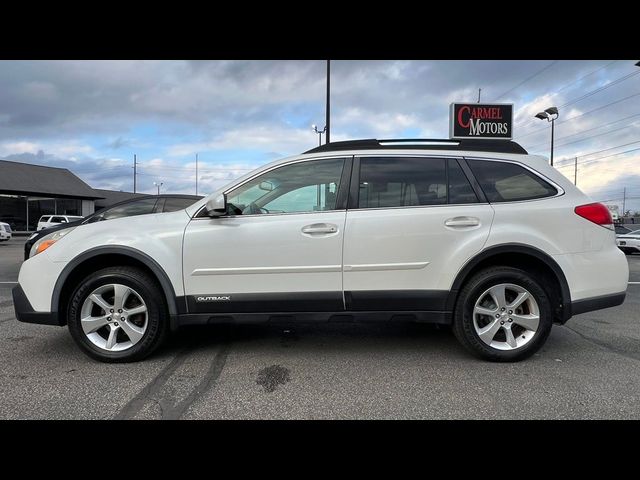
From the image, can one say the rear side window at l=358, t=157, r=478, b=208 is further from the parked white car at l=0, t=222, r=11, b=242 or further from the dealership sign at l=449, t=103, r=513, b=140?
the parked white car at l=0, t=222, r=11, b=242

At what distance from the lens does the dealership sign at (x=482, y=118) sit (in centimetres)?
2011

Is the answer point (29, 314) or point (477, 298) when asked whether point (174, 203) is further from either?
point (477, 298)

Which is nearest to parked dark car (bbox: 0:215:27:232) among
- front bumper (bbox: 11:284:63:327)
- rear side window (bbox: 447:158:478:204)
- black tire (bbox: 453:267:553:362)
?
front bumper (bbox: 11:284:63:327)

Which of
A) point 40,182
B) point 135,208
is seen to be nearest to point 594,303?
point 135,208

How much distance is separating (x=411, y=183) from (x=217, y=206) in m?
1.74

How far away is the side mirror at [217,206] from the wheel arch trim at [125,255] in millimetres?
653

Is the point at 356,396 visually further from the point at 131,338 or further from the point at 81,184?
the point at 81,184

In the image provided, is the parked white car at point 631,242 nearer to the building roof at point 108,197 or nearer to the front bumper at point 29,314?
the front bumper at point 29,314

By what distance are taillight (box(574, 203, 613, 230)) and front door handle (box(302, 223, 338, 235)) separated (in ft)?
7.07

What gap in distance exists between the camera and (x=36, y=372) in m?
3.68
